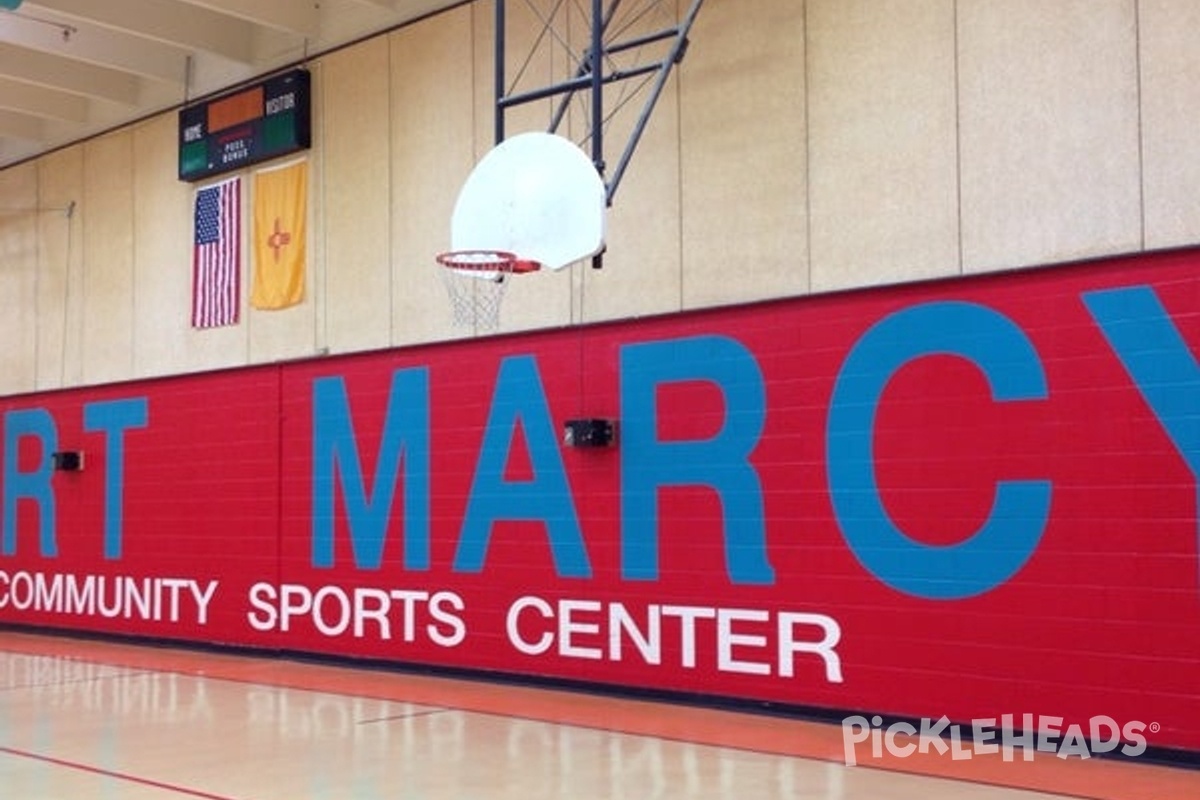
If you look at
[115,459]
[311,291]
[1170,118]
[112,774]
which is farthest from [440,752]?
[115,459]

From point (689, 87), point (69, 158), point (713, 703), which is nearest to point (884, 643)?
point (713, 703)

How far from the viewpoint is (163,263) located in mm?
12898

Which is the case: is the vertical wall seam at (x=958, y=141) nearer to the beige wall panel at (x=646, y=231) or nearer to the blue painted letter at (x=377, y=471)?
the beige wall panel at (x=646, y=231)

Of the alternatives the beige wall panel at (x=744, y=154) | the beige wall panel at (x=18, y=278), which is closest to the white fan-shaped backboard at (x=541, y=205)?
the beige wall panel at (x=744, y=154)

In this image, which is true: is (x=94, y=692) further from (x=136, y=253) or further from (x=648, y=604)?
(x=136, y=253)

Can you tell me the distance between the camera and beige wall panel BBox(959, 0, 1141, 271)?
7008 millimetres

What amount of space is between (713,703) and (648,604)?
0.78 m

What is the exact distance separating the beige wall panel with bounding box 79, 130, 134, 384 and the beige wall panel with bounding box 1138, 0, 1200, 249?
9.60 meters

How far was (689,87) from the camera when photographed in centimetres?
894

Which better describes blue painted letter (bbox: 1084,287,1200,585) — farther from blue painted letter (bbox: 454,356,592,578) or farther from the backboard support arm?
blue painted letter (bbox: 454,356,592,578)

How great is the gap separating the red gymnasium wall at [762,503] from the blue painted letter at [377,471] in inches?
1.0

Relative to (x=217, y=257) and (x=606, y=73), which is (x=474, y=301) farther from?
(x=217, y=257)

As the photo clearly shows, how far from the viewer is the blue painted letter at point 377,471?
405 inches

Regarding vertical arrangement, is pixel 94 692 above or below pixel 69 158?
below
